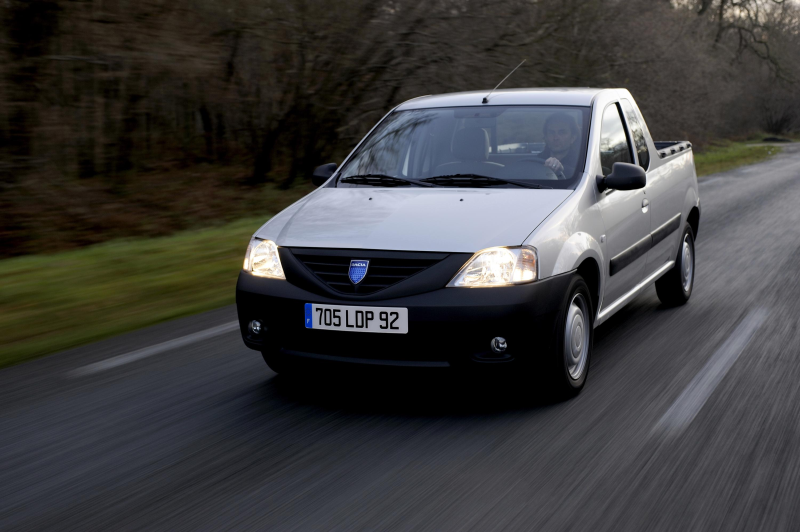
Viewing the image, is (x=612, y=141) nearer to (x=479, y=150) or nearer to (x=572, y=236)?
(x=479, y=150)

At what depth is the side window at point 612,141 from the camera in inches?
230

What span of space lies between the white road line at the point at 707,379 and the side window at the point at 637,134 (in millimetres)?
1371

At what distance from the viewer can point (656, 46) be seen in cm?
Answer: 2806

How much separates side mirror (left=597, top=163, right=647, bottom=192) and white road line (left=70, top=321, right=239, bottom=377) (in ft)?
9.90

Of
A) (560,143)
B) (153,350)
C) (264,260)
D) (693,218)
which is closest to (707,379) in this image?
(560,143)

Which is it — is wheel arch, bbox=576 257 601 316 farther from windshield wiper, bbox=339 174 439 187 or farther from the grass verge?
the grass verge

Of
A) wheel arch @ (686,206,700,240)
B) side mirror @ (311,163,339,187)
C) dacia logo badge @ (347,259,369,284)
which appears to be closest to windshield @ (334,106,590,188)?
side mirror @ (311,163,339,187)

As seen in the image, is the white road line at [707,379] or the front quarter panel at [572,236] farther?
the front quarter panel at [572,236]

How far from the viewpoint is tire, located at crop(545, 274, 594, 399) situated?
4.68 m

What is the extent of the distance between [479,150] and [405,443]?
2231 mm

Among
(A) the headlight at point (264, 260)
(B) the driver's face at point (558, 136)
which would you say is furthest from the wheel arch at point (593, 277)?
(A) the headlight at point (264, 260)

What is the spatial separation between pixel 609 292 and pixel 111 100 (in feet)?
33.6

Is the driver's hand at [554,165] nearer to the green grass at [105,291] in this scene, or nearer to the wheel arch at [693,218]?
the wheel arch at [693,218]

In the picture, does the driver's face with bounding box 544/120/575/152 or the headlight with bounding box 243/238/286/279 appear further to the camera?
the driver's face with bounding box 544/120/575/152
